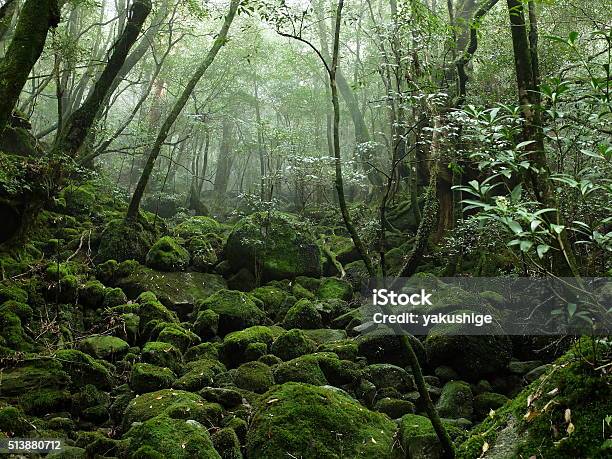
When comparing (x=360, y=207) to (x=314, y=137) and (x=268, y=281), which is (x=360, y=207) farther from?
(x=314, y=137)

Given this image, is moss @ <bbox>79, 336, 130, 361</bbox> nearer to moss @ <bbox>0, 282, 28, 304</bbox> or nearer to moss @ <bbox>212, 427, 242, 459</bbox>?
moss @ <bbox>0, 282, 28, 304</bbox>

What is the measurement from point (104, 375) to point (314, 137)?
18.4m

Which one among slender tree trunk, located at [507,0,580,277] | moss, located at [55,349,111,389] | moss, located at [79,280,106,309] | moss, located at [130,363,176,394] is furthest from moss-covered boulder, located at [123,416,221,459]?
moss, located at [79,280,106,309]

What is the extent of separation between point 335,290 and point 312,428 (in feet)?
23.0

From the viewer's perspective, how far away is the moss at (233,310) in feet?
29.6

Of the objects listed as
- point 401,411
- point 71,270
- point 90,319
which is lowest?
point 401,411

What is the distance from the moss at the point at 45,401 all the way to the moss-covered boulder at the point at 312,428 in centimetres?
275

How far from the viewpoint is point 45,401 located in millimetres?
5766

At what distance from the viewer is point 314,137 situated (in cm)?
2350

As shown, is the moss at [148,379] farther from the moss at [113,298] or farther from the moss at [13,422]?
the moss at [113,298]

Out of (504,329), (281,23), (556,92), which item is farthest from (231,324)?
(556,92)

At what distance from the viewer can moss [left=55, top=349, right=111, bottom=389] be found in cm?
636
